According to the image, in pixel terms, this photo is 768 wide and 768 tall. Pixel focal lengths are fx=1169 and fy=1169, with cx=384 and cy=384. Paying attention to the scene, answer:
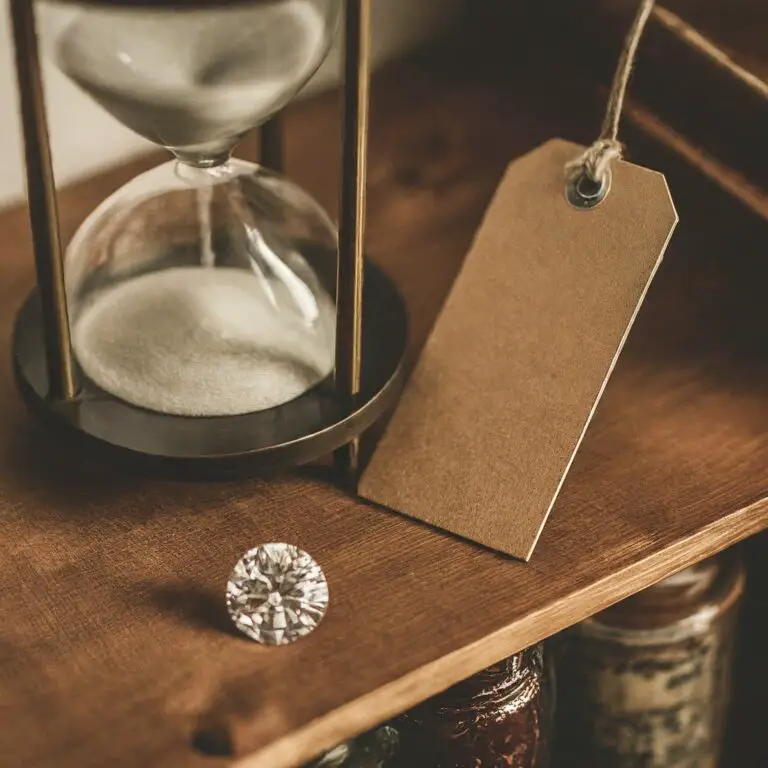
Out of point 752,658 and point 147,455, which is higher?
point 147,455

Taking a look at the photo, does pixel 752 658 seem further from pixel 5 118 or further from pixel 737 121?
pixel 5 118

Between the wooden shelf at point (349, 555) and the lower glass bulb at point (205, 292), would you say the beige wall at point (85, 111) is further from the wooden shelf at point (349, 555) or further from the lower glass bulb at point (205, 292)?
the lower glass bulb at point (205, 292)

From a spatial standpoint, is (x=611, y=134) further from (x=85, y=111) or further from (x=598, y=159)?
(x=85, y=111)

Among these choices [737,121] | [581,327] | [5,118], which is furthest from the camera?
[5,118]

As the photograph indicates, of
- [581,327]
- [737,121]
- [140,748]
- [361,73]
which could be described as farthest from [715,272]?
[140,748]

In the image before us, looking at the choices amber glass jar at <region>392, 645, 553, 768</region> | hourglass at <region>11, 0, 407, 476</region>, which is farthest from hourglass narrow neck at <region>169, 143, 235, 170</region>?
amber glass jar at <region>392, 645, 553, 768</region>

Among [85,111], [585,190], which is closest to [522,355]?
[585,190]
